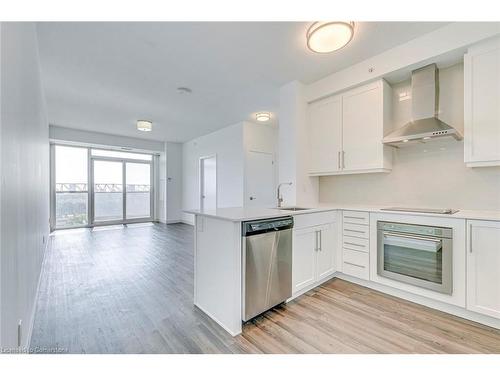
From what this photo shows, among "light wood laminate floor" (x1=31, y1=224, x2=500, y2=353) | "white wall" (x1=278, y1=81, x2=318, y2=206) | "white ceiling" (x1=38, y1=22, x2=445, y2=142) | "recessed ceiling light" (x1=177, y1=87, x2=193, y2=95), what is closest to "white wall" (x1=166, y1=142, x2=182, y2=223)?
"white ceiling" (x1=38, y1=22, x2=445, y2=142)

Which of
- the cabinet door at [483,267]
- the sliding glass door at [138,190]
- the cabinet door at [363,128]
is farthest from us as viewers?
the sliding glass door at [138,190]

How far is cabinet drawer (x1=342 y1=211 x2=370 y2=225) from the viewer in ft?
8.30

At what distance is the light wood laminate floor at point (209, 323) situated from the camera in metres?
1.60

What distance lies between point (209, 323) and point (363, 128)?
2.85 metres

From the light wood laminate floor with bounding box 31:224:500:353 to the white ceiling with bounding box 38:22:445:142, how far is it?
274cm

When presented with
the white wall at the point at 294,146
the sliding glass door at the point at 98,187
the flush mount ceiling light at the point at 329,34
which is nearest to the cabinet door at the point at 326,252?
the white wall at the point at 294,146

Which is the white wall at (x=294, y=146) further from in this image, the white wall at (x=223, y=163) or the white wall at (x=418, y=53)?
the white wall at (x=223, y=163)

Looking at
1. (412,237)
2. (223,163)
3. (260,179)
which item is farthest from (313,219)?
(223,163)

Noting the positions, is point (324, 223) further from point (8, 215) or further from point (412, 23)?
point (8, 215)

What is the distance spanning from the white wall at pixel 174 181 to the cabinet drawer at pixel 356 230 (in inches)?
240

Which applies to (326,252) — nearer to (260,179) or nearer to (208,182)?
(260,179)

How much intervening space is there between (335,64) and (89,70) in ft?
10.7
